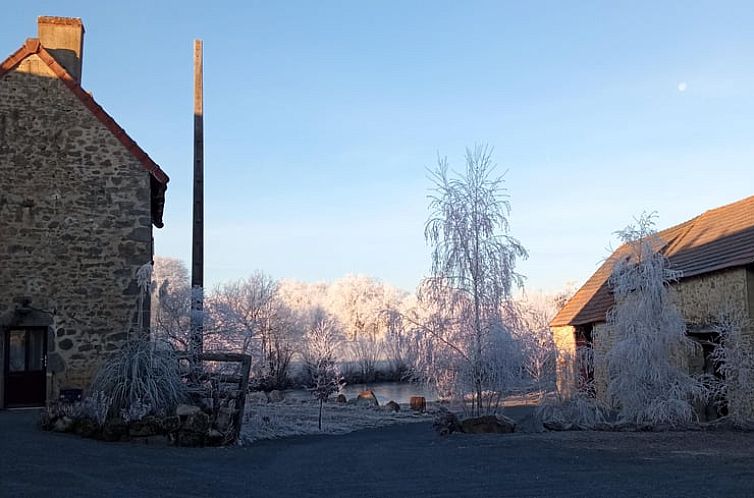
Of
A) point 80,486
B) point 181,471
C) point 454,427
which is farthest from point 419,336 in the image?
point 80,486

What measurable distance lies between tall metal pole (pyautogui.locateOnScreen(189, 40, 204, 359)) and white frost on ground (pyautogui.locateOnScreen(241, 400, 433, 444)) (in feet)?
7.04

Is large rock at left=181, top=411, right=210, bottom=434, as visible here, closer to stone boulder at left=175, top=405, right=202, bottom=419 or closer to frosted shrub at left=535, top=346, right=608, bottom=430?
stone boulder at left=175, top=405, right=202, bottom=419

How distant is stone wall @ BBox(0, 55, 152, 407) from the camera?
15750mm

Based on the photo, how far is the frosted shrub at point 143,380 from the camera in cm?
1284

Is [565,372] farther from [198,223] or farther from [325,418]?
[198,223]

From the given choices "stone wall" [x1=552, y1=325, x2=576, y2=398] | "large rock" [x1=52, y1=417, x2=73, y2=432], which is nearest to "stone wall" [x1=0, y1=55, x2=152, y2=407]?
"large rock" [x1=52, y1=417, x2=73, y2=432]

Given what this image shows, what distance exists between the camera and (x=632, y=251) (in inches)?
685

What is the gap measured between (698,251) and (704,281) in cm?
183

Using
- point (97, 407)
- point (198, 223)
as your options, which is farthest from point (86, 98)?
point (97, 407)

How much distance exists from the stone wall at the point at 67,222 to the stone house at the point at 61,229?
0.07 feet

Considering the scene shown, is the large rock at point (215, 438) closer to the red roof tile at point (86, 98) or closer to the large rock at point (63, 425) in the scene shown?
the large rock at point (63, 425)

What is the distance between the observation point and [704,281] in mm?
18594

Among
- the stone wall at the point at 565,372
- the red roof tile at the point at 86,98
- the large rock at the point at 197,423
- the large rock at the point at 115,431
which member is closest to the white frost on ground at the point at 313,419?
the large rock at the point at 197,423

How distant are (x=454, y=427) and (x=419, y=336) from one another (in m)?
1.89
